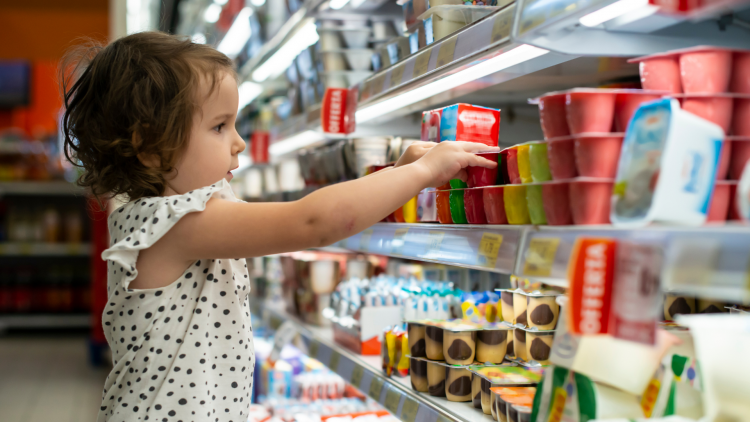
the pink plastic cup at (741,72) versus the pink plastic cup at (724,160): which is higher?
the pink plastic cup at (741,72)

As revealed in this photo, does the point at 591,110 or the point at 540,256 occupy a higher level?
the point at 591,110

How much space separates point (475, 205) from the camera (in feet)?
3.82

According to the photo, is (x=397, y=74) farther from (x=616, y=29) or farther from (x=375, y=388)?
(x=375, y=388)

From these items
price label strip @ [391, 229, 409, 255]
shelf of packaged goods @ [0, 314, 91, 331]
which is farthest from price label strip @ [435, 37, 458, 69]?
shelf of packaged goods @ [0, 314, 91, 331]

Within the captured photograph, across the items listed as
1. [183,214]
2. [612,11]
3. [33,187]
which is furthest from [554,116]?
[33,187]

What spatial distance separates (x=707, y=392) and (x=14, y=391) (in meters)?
4.94

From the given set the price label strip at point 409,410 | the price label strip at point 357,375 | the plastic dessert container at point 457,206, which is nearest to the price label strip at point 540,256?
the plastic dessert container at point 457,206

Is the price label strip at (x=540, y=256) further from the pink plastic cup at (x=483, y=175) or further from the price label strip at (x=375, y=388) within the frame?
the price label strip at (x=375, y=388)

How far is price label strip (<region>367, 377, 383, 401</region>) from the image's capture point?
153cm

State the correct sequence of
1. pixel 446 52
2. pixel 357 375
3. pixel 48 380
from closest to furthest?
pixel 446 52
pixel 357 375
pixel 48 380

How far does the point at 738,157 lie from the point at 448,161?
16.9 inches

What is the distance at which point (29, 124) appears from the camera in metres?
8.59

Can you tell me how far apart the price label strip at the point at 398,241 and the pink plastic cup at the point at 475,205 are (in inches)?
8.8

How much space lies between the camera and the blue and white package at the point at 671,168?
0.68 m
